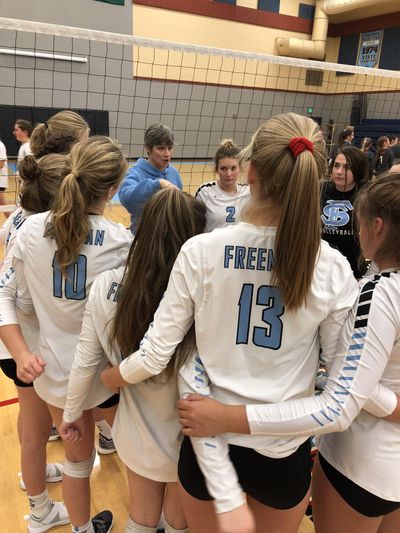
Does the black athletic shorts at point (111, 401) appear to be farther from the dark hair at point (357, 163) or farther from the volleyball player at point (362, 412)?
the dark hair at point (357, 163)

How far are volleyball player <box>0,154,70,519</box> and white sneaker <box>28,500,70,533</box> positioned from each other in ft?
0.57

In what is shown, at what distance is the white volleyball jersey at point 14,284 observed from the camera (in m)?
1.51

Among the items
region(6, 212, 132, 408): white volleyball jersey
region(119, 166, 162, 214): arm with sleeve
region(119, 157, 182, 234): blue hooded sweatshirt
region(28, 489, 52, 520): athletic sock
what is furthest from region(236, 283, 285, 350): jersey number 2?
region(119, 166, 162, 214): arm with sleeve

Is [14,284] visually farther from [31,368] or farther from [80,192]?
[80,192]

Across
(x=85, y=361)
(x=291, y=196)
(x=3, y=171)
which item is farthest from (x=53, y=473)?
(x=3, y=171)

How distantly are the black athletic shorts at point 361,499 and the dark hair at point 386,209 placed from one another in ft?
2.13

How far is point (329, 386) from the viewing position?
0.98 meters

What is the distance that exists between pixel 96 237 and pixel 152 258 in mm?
317

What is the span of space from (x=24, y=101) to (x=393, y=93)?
11.6m

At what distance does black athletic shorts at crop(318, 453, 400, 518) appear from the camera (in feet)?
3.77

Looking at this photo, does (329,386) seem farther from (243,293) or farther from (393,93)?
(393,93)

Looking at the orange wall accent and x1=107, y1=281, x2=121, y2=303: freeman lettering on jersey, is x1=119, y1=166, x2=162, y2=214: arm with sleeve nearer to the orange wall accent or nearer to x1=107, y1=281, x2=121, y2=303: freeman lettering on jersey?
x1=107, y1=281, x2=121, y2=303: freeman lettering on jersey

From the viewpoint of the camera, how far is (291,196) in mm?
929

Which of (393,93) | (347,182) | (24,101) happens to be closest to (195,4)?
(24,101)
